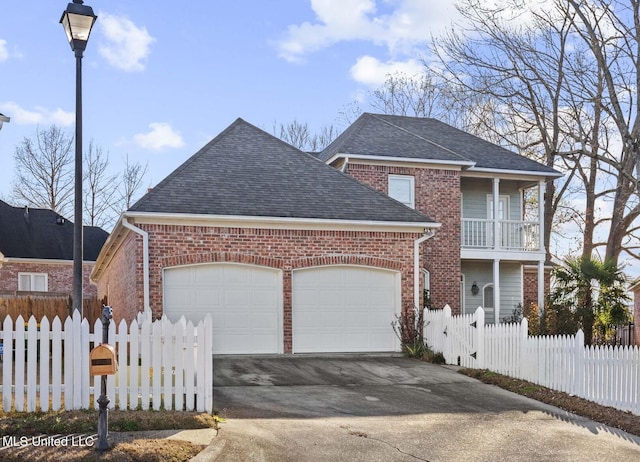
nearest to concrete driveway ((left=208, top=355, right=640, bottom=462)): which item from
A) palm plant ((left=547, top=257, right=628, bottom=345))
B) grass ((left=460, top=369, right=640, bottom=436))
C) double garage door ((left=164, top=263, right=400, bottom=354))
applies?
grass ((left=460, top=369, right=640, bottom=436))

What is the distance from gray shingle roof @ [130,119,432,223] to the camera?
1630 cm

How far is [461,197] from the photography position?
78.4 feet

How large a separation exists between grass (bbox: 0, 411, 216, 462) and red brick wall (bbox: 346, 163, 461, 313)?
1344cm

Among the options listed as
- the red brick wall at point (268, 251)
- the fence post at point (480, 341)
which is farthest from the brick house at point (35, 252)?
the fence post at point (480, 341)

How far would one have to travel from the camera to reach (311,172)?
→ 61.2 feet

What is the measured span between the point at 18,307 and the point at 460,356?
11.7 metres

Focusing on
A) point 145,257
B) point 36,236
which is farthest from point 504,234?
point 36,236

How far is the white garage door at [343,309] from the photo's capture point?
16766 millimetres

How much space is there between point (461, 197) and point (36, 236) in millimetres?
20437

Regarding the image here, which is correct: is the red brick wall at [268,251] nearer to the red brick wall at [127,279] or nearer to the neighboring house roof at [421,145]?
the red brick wall at [127,279]

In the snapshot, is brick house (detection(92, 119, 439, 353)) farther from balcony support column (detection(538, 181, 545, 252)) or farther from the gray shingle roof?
balcony support column (detection(538, 181, 545, 252))

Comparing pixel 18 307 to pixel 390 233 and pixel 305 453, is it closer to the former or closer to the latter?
pixel 390 233

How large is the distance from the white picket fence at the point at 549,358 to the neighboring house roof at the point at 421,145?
7.09 meters

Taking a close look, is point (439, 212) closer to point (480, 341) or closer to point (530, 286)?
point (530, 286)
